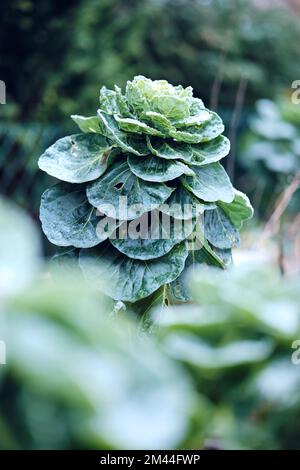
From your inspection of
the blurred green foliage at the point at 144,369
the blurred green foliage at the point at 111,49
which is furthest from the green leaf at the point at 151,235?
the blurred green foliage at the point at 111,49

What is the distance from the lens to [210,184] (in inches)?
46.9

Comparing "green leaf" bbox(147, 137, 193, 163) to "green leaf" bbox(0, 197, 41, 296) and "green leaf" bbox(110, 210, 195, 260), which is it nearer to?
"green leaf" bbox(110, 210, 195, 260)

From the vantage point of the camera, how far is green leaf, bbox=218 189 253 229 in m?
1.27

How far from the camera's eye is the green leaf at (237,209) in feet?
4.18

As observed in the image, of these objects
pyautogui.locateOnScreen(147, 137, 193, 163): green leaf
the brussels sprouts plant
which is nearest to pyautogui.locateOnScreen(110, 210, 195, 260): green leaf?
the brussels sprouts plant

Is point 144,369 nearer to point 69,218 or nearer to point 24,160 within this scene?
point 69,218

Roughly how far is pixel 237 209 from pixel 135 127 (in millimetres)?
259

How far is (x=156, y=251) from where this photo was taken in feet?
3.81

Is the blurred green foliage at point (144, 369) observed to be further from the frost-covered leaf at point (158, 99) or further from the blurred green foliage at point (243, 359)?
the frost-covered leaf at point (158, 99)

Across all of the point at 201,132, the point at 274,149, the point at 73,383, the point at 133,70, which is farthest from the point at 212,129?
the point at 133,70

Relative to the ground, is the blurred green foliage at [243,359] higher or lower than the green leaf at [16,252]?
lower

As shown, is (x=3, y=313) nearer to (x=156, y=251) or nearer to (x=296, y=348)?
(x=296, y=348)

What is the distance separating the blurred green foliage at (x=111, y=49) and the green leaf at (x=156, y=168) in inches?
133
